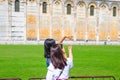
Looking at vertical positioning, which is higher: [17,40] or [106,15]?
[106,15]

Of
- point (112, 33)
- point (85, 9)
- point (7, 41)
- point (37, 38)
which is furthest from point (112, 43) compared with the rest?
point (7, 41)

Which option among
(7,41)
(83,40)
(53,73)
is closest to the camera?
(53,73)

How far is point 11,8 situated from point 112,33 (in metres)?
14.6

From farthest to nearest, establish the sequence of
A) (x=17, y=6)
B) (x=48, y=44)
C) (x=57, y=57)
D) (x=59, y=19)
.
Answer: (x=59, y=19)
(x=17, y=6)
(x=48, y=44)
(x=57, y=57)

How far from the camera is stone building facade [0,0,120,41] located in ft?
157

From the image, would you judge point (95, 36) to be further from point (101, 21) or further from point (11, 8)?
point (11, 8)

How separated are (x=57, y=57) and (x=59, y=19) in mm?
43075

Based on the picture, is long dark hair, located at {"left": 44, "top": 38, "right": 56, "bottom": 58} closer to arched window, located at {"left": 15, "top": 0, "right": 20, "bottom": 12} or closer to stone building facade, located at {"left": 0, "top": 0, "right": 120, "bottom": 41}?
stone building facade, located at {"left": 0, "top": 0, "right": 120, "bottom": 41}

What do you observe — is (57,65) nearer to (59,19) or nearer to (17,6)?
(17,6)

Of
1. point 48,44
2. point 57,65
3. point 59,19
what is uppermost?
point 59,19

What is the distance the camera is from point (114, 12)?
53.0 meters

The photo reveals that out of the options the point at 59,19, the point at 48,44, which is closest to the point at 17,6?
the point at 59,19

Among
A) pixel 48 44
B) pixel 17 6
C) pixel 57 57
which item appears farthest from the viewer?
pixel 17 6

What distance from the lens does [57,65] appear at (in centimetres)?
727
